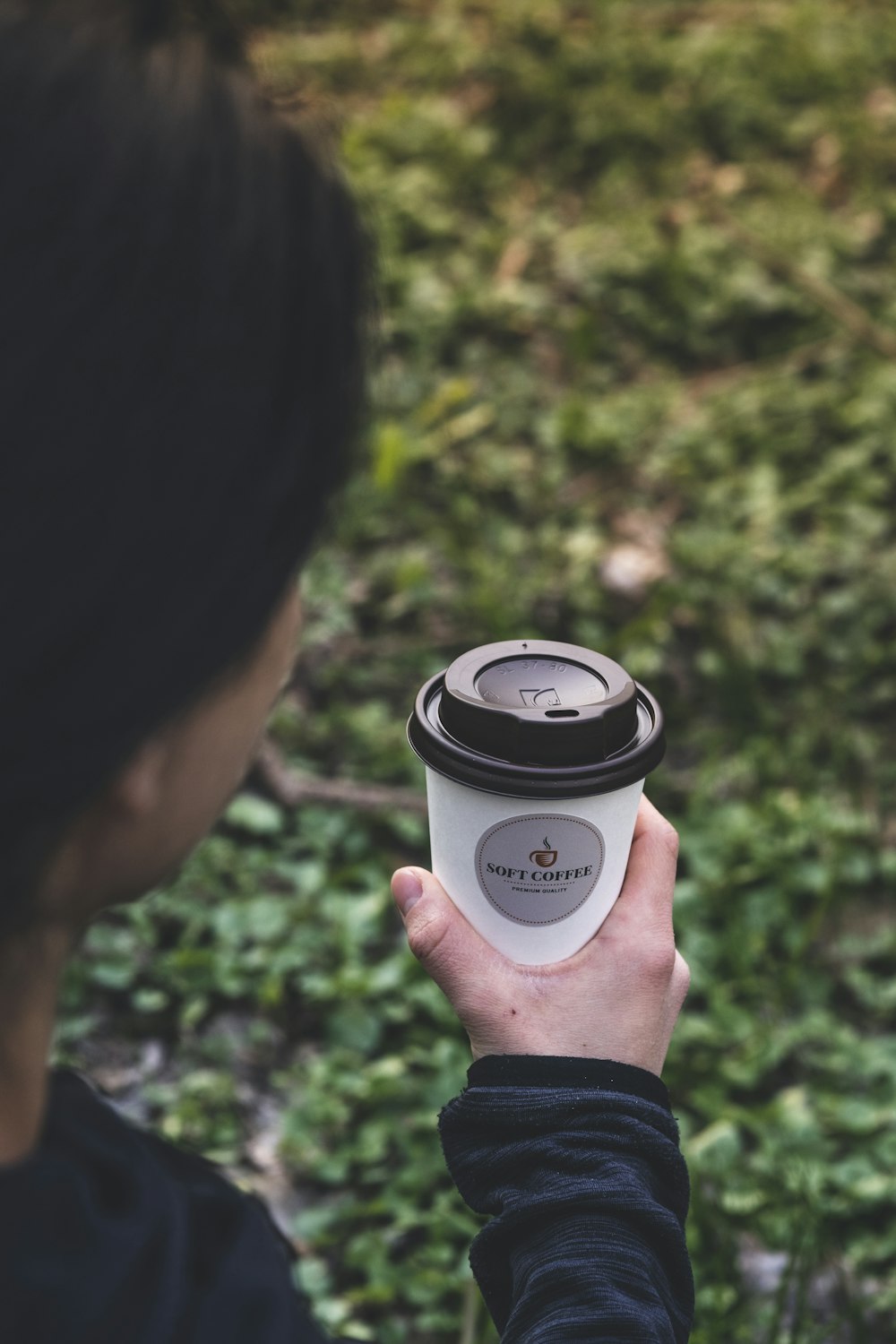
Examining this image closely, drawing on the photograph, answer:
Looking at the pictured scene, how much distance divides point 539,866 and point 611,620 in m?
2.12

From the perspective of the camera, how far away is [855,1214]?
2129 mm

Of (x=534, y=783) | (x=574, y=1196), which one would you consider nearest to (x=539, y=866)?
(x=534, y=783)

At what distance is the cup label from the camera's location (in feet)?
4.32

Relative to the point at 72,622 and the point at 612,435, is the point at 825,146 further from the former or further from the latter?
the point at 72,622

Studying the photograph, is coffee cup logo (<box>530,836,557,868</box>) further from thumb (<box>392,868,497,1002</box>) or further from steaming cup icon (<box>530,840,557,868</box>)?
thumb (<box>392,868,497,1002</box>)

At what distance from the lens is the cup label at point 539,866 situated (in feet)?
4.32

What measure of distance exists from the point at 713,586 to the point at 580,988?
87.5 inches

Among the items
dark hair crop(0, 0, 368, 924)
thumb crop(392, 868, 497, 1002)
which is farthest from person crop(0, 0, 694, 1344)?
thumb crop(392, 868, 497, 1002)

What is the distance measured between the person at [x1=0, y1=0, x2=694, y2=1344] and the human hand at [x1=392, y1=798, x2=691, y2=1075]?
215 millimetres

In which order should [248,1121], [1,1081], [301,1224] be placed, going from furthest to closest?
[248,1121]
[301,1224]
[1,1081]

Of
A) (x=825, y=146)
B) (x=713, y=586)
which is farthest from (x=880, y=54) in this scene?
(x=713, y=586)

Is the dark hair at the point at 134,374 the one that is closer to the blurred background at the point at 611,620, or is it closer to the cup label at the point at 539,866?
the blurred background at the point at 611,620

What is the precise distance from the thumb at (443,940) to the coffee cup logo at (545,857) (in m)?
0.11

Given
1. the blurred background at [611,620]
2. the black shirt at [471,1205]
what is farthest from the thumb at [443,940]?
the blurred background at [611,620]
